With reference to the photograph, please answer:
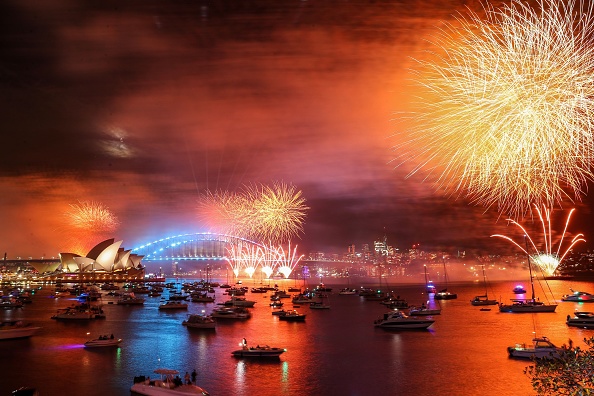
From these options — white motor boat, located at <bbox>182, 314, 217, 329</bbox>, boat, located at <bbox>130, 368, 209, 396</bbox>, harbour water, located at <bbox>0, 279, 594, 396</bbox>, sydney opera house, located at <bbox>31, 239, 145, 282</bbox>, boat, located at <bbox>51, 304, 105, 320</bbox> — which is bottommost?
harbour water, located at <bbox>0, 279, 594, 396</bbox>

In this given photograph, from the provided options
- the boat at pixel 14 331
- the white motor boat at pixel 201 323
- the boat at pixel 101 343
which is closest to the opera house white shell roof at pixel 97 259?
the white motor boat at pixel 201 323

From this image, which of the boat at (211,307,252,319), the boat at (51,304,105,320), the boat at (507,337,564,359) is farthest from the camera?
the boat at (211,307,252,319)

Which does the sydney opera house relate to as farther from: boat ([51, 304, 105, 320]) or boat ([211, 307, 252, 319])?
boat ([211, 307, 252, 319])

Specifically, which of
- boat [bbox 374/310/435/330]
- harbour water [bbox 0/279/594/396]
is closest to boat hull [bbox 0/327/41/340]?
harbour water [bbox 0/279/594/396]

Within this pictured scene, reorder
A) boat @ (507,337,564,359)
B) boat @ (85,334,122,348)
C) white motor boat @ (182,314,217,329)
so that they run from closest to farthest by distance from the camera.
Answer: boat @ (507,337,564,359) → boat @ (85,334,122,348) → white motor boat @ (182,314,217,329)

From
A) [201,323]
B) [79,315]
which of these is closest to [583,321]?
[201,323]

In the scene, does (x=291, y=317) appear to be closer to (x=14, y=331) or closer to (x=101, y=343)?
(x=101, y=343)

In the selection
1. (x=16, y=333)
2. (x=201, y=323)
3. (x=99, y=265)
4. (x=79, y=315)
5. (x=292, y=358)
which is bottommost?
(x=292, y=358)
